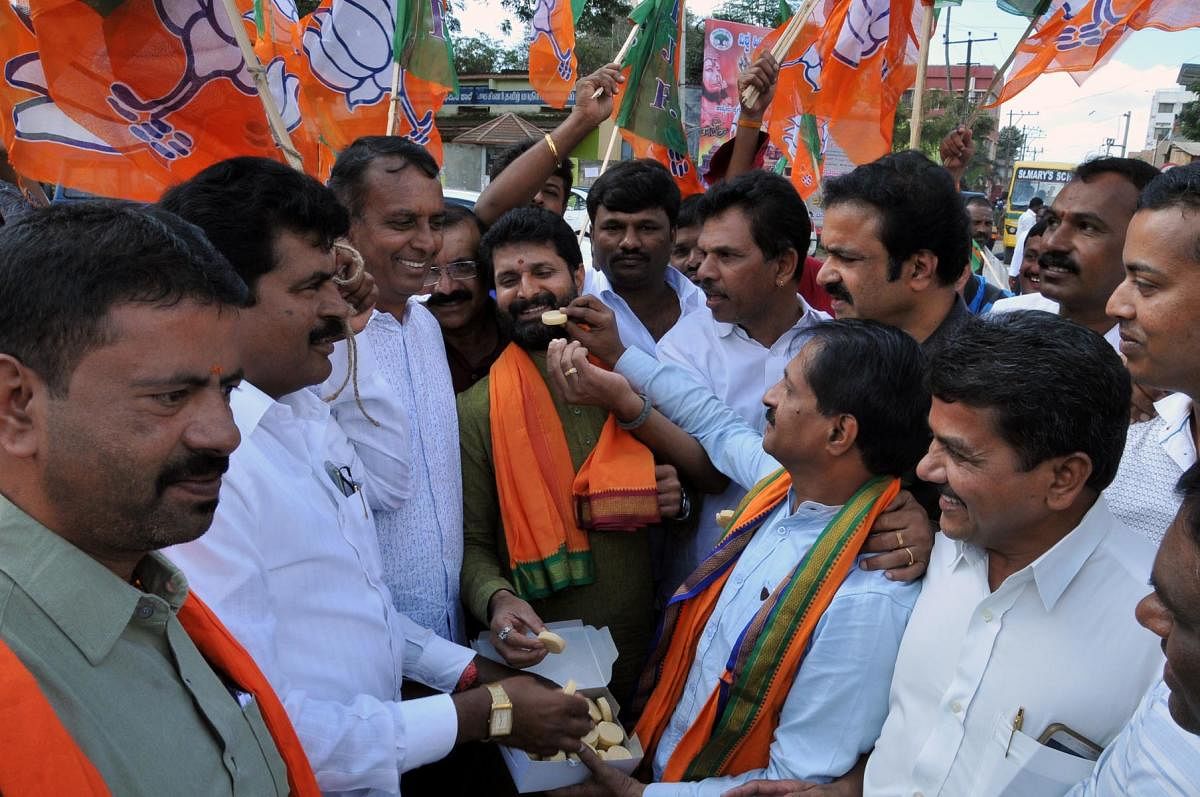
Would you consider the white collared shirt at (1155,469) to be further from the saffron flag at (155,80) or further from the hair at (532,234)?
the saffron flag at (155,80)

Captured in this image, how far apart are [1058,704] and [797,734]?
57 cm

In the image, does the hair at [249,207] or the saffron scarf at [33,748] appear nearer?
the saffron scarf at [33,748]

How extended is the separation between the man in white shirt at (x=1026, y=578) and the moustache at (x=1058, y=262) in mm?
1665

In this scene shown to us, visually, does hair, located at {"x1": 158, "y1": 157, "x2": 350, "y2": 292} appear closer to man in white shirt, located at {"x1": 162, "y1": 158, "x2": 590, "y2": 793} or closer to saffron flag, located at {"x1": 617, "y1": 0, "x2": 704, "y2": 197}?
man in white shirt, located at {"x1": 162, "y1": 158, "x2": 590, "y2": 793}

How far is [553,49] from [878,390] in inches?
171

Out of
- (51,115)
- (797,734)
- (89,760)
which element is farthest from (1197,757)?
(51,115)

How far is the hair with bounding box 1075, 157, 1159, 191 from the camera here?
3.11 meters

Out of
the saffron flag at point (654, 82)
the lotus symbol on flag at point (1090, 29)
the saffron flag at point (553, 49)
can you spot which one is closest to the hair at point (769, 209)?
the saffron flag at point (654, 82)

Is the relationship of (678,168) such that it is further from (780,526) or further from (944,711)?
(944,711)

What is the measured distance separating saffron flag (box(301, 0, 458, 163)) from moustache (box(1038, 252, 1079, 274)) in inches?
113

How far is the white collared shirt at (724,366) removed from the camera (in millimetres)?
2895

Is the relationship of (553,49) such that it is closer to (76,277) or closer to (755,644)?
(755,644)

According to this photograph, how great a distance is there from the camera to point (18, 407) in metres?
1.08

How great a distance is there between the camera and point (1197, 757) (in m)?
1.23
